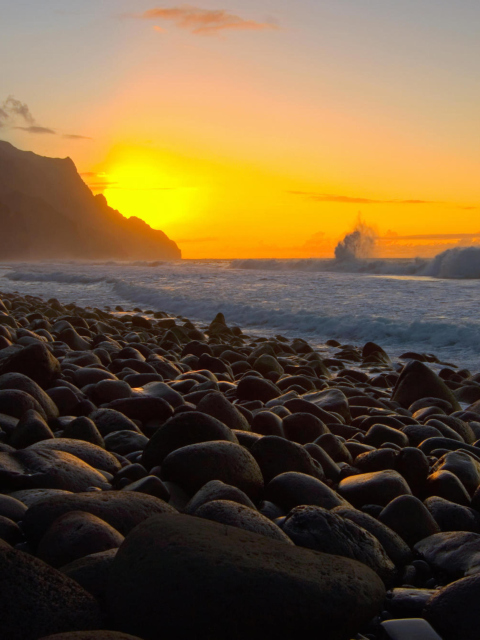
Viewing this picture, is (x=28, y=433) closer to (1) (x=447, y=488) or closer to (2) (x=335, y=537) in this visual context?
(2) (x=335, y=537)

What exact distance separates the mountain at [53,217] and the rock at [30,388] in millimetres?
123359

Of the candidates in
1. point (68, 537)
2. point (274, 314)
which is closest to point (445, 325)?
point (274, 314)

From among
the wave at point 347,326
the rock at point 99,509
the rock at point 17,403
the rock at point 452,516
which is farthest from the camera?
the wave at point 347,326

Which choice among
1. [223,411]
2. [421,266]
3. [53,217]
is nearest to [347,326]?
[223,411]

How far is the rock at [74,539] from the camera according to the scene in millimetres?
1782

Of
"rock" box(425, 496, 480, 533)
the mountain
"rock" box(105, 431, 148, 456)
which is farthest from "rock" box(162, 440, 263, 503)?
the mountain

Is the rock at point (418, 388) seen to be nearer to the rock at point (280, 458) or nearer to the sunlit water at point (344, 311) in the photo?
the rock at point (280, 458)

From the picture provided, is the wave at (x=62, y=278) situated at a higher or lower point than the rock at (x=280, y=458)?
higher

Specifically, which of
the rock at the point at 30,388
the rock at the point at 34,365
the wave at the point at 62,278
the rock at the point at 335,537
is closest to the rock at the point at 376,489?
the rock at the point at 335,537

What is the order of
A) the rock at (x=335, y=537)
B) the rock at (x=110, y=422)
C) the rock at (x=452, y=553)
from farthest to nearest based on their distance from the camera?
the rock at (x=110, y=422)
the rock at (x=452, y=553)
the rock at (x=335, y=537)

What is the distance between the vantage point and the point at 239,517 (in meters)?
2.02

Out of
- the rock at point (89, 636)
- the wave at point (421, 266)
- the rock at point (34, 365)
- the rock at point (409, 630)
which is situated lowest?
the rock at point (409, 630)

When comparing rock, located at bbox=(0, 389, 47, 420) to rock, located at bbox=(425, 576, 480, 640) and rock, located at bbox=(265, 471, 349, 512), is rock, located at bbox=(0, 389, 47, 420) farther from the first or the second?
rock, located at bbox=(425, 576, 480, 640)

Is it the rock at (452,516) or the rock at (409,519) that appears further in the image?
the rock at (452,516)
